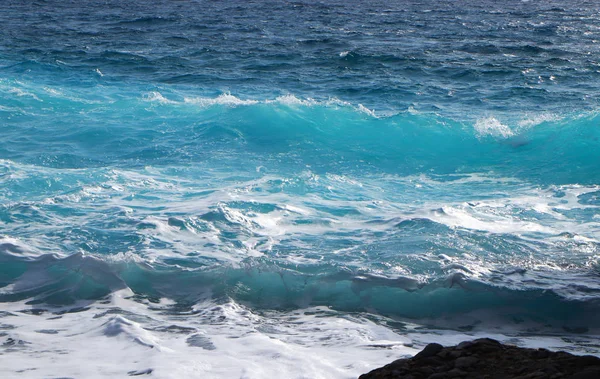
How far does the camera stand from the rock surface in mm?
3898

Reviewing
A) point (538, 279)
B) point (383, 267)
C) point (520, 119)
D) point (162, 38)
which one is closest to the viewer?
point (538, 279)

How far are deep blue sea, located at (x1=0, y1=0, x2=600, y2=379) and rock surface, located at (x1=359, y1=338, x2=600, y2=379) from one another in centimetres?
57

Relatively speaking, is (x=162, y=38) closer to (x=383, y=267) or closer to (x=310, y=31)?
(x=310, y=31)

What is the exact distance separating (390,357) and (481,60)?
51.2ft

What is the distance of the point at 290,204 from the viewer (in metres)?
9.09

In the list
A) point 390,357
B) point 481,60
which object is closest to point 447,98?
point 481,60

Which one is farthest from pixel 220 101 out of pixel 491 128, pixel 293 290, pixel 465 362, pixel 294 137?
pixel 465 362

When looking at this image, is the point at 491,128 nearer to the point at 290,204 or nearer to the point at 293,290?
the point at 290,204

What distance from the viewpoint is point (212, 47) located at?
21.6 meters

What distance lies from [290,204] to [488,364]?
5.19 metres

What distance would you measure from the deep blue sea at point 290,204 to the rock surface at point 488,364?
0.57 metres

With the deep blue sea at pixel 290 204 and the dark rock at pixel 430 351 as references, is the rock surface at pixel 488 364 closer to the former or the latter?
the dark rock at pixel 430 351

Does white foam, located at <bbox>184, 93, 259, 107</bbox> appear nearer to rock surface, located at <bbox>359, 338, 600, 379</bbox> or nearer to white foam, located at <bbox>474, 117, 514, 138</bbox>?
white foam, located at <bbox>474, 117, 514, 138</bbox>

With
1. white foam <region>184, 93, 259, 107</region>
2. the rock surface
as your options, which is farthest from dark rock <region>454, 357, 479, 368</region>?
white foam <region>184, 93, 259, 107</region>
